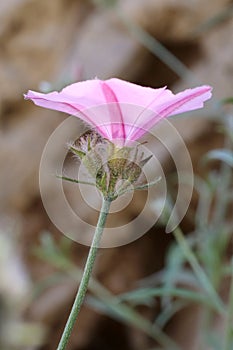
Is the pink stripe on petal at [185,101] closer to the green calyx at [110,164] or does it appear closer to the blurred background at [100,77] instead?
the green calyx at [110,164]

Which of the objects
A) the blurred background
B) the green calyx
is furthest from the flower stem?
the blurred background

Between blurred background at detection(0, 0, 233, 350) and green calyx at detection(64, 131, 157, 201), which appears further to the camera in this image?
blurred background at detection(0, 0, 233, 350)

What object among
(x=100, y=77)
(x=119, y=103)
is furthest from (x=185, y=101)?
(x=100, y=77)

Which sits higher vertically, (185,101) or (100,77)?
(100,77)

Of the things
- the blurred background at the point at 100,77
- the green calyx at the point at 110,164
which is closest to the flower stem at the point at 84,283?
the green calyx at the point at 110,164

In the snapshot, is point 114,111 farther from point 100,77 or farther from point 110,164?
point 100,77

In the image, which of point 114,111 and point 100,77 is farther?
point 100,77

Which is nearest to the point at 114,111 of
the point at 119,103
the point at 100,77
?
the point at 119,103

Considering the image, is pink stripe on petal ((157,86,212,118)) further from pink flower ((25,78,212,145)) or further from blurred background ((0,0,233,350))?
blurred background ((0,0,233,350))
